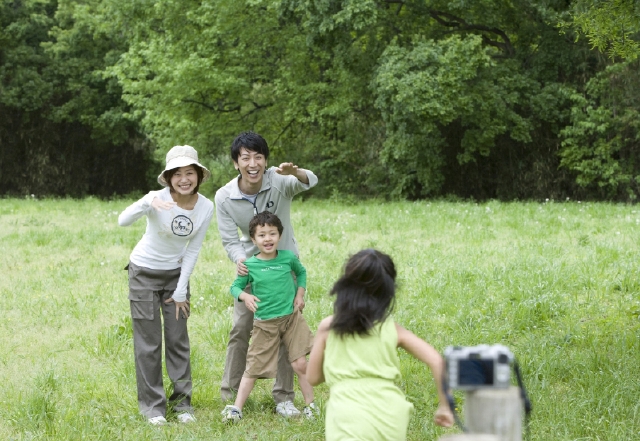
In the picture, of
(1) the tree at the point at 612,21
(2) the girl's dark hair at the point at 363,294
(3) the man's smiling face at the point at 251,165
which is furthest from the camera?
(1) the tree at the point at 612,21

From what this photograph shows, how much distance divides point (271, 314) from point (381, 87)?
16928mm

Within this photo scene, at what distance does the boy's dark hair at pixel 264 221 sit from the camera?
5609 mm

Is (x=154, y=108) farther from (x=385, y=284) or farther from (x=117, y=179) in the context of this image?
(x=385, y=284)

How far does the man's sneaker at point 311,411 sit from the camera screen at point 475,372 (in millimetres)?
3410

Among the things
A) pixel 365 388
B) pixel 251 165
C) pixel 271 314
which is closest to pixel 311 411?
pixel 271 314

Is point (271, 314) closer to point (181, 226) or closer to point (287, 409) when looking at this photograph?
point (287, 409)

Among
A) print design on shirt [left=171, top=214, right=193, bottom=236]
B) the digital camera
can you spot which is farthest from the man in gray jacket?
the digital camera

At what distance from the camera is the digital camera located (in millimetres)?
2500

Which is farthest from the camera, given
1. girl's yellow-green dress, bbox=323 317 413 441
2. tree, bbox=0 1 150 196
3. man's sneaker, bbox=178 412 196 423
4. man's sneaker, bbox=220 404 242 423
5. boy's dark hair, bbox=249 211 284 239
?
tree, bbox=0 1 150 196

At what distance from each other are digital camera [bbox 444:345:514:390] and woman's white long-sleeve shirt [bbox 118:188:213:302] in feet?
11.4

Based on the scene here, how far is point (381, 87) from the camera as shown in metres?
22.1

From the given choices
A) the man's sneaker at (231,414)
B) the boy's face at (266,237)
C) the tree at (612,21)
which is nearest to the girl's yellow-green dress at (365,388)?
the boy's face at (266,237)

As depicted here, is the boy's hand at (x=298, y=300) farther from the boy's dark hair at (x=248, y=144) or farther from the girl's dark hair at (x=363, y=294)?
the girl's dark hair at (x=363, y=294)

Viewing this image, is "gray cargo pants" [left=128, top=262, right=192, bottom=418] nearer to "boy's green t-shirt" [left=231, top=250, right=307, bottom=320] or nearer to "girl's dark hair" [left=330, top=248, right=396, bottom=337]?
"boy's green t-shirt" [left=231, top=250, right=307, bottom=320]
